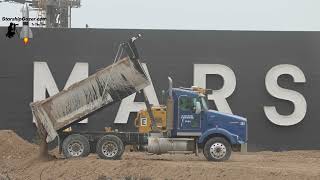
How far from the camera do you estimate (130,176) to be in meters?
16.3

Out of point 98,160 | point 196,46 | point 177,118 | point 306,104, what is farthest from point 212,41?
point 98,160

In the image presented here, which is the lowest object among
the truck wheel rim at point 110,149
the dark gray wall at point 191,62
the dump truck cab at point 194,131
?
the truck wheel rim at point 110,149

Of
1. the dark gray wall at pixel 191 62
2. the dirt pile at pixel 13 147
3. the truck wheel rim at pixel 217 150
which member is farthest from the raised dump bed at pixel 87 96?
the dark gray wall at pixel 191 62

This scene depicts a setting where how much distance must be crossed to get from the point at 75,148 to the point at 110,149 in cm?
115

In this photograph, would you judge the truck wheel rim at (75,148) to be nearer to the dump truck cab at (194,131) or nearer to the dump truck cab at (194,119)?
the dump truck cab at (194,131)

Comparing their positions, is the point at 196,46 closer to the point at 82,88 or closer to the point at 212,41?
the point at 212,41

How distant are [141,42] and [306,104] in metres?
7.69

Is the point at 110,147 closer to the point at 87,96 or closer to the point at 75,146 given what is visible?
the point at 75,146

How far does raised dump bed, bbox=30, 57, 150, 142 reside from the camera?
1950cm

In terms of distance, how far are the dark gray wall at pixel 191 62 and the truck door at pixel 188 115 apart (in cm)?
697

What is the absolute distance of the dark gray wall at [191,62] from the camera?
26.7 m

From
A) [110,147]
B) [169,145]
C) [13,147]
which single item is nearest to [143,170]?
[169,145]

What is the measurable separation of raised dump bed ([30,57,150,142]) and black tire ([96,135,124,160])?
1042 mm

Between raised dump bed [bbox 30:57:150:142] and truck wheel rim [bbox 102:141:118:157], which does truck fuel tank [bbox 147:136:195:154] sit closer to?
truck wheel rim [bbox 102:141:118:157]
